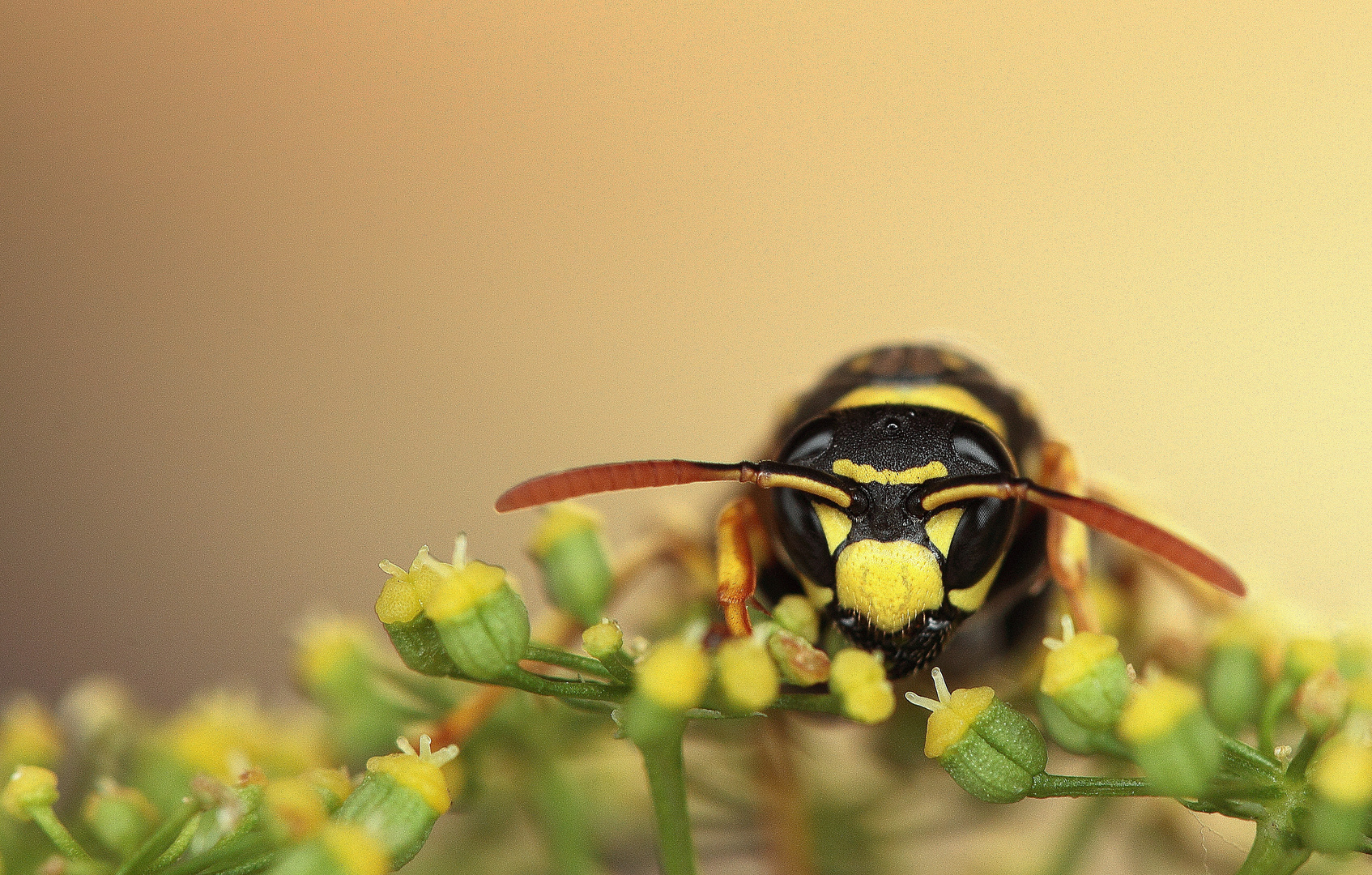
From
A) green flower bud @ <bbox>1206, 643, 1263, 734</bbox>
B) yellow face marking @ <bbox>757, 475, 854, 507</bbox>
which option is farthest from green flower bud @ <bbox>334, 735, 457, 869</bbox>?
green flower bud @ <bbox>1206, 643, 1263, 734</bbox>

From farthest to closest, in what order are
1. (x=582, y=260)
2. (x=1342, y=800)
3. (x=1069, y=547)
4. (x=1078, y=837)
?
(x=582, y=260) → (x=1078, y=837) → (x=1069, y=547) → (x=1342, y=800)

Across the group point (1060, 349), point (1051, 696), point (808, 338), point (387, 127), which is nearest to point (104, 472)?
point (387, 127)

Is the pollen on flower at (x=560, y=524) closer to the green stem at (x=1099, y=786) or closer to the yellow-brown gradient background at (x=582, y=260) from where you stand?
the green stem at (x=1099, y=786)

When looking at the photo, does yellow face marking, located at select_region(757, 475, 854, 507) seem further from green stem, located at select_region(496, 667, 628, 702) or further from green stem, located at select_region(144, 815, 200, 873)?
green stem, located at select_region(144, 815, 200, 873)

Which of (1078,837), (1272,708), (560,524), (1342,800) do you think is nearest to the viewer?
(1342,800)

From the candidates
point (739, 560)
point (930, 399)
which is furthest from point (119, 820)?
point (930, 399)

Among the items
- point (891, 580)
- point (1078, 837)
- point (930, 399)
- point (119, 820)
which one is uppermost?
point (930, 399)

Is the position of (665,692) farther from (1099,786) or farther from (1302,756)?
(1302,756)
